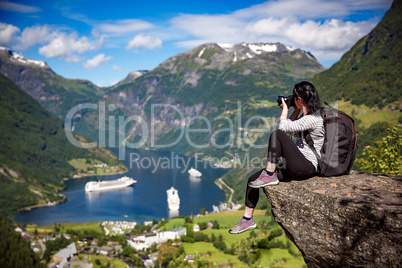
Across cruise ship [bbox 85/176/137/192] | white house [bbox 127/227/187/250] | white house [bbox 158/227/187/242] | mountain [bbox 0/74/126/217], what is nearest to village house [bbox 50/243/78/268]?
white house [bbox 127/227/187/250]

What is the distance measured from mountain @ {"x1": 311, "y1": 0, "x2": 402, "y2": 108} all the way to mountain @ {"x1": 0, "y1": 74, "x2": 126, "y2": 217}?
114m

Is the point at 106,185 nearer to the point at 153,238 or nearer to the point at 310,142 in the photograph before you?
the point at 153,238

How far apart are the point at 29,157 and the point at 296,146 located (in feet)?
581

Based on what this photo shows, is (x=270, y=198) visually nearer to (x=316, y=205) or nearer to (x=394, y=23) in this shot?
(x=316, y=205)

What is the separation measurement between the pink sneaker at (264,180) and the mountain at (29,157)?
11622cm

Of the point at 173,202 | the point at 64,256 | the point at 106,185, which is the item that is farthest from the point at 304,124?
the point at 106,185

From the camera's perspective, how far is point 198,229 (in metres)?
61.1

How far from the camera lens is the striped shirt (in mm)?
6281

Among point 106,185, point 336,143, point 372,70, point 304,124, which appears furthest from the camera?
point 106,185

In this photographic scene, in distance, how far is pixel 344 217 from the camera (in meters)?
5.29

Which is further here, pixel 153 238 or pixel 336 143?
pixel 153 238

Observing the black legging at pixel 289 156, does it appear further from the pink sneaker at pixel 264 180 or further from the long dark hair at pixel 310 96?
the long dark hair at pixel 310 96

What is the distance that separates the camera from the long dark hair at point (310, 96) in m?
6.46

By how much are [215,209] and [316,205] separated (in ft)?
277
